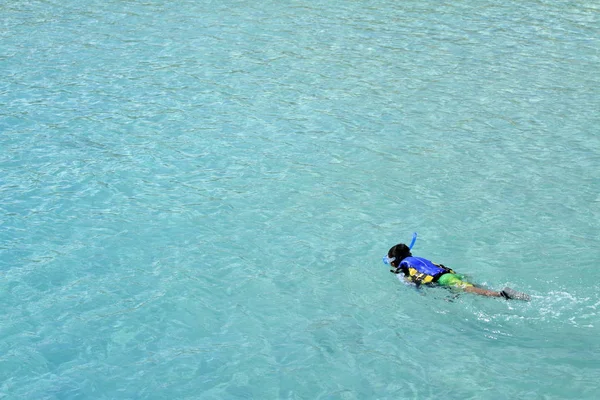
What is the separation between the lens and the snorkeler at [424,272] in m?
7.02

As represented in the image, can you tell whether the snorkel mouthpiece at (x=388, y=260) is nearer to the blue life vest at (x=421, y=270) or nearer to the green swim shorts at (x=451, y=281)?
the blue life vest at (x=421, y=270)

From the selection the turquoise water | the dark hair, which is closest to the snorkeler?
the dark hair

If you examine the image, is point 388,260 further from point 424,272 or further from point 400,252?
point 424,272

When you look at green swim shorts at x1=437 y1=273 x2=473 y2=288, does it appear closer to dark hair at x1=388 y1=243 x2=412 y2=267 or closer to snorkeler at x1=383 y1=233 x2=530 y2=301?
snorkeler at x1=383 y1=233 x2=530 y2=301

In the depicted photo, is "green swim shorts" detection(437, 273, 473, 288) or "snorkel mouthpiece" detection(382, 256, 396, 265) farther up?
"green swim shorts" detection(437, 273, 473, 288)

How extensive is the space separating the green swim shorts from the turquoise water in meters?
0.14

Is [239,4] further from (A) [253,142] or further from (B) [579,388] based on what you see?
(B) [579,388]

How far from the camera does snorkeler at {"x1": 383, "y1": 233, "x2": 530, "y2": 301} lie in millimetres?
7016

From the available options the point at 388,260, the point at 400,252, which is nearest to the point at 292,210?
the point at 388,260

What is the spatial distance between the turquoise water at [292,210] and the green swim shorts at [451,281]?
14 cm

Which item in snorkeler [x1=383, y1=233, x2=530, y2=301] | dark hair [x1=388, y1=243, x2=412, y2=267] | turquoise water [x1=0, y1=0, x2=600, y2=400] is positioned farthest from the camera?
dark hair [x1=388, y1=243, x2=412, y2=267]

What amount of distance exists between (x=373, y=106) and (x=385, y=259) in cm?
486

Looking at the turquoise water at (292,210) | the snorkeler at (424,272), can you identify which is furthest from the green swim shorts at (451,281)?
the turquoise water at (292,210)

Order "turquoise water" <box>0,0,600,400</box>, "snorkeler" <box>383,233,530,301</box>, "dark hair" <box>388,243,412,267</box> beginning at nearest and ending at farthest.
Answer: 1. "turquoise water" <box>0,0,600,400</box>
2. "snorkeler" <box>383,233,530,301</box>
3. "dark hair" <box>388,243,412,267</box>
